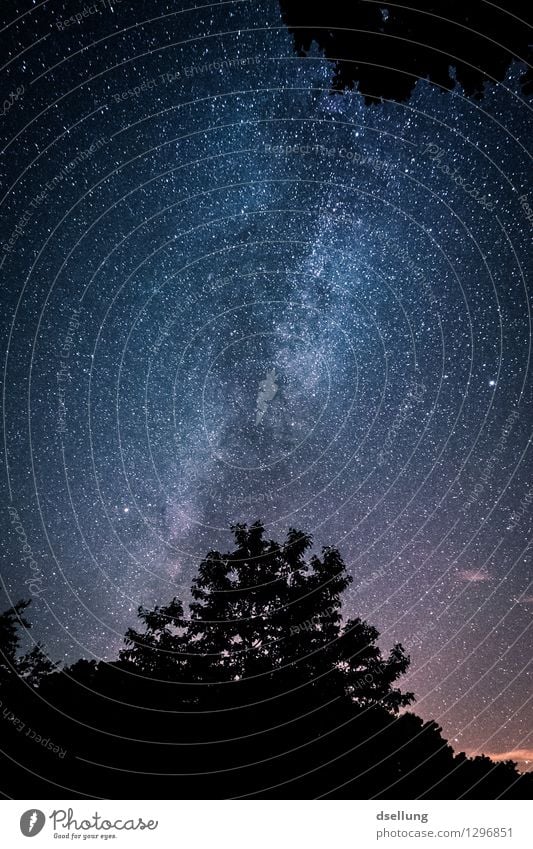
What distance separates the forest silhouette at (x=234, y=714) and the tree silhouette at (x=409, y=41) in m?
12.4

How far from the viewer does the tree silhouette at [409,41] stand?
7.21 meters

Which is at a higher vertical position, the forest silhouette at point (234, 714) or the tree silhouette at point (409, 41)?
the tree silhouette at point (409, 41)

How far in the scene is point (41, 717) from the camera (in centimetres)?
1303

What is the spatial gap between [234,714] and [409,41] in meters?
14.2

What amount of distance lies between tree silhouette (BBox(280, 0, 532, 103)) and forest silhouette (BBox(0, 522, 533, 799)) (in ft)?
40.6

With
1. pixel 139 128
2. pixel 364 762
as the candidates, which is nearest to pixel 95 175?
pixel 139 128

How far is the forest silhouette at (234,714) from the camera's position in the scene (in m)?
12.4

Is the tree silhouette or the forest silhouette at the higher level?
the tree silhouette

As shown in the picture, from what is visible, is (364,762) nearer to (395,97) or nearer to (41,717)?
(41,717)

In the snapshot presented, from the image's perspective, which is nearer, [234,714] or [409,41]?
[409,41]

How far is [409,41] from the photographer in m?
7.39

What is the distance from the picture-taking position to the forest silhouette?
1240cm

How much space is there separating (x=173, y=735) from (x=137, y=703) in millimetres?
1240

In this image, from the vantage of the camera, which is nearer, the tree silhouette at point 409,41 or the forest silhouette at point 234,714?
the tree silhouette at point 409,41
